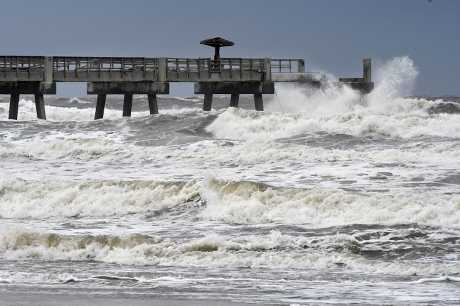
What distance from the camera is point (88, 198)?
1903 cm

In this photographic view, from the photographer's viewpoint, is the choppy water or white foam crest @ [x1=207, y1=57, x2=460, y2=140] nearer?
the choppy water

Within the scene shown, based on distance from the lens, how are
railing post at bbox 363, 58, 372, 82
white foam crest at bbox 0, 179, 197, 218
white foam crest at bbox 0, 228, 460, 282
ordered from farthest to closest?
railing post at bbox 363, 58, 372, 82 < white foam crest at bbox 0, 179, 197, 218 < white foam crest at bbox 0, 228, 460, 282

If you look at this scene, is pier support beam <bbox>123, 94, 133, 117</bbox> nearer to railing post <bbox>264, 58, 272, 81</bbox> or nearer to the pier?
the pier

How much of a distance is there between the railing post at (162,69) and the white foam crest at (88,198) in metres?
14.2

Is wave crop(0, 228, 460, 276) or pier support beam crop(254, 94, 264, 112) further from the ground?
pier support beam crop(254, 94, 264, 112)

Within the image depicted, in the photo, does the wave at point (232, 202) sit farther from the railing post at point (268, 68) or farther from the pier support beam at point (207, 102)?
the railing post at point (268, 68)

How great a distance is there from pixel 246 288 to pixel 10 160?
15953mm

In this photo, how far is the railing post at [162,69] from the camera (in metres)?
34.0

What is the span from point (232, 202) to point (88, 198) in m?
3.15

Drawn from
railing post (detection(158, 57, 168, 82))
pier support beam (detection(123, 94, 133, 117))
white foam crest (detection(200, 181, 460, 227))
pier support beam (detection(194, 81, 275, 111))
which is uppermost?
railing post (detection(158, 57, 168, 82))

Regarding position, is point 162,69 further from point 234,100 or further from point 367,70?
point 367,70

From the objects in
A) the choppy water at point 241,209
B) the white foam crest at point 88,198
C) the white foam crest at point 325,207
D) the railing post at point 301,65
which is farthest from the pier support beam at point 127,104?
the white foam crest at point 325,207

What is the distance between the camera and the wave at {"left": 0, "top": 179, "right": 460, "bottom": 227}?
15.6 metres

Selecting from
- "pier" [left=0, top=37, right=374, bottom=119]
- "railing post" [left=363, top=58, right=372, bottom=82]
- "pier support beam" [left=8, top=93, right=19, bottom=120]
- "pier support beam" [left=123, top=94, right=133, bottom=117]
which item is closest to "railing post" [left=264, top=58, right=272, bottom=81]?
"pier" [left=0, top=37, right=374, bottom=119]
